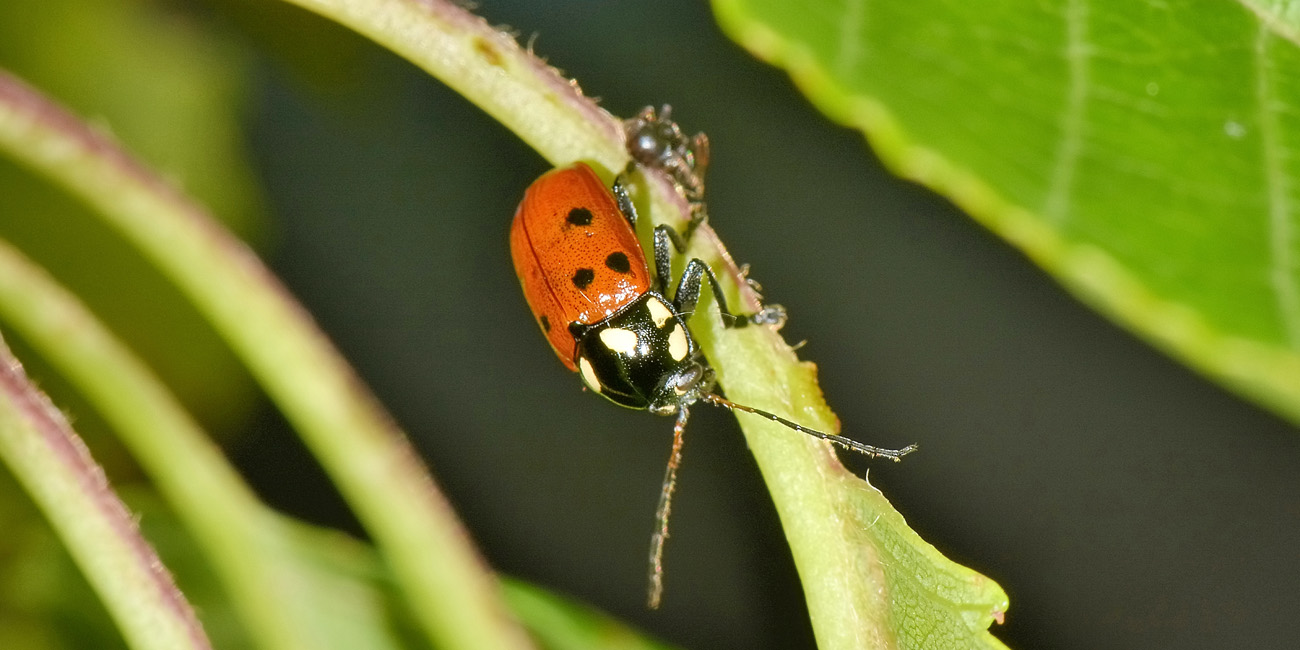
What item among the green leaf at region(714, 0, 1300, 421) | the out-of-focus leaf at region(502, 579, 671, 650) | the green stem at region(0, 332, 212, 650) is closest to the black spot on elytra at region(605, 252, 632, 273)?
the out-of-focus leaf at region(502, 579, 671, 650)

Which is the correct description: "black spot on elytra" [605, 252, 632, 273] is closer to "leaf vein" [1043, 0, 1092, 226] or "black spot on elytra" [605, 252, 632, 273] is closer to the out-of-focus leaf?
the out-of-focus leaf

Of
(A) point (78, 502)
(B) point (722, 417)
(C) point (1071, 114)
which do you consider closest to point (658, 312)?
(B) point (722, 417)

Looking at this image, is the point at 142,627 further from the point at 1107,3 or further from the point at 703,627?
the point at 703,627

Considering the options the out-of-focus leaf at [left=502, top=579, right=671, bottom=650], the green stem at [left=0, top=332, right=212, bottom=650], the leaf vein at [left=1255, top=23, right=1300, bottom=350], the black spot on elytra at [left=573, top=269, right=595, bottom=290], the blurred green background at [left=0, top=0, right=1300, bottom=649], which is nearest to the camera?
the leaf vein at [left=1255, top=23, right=1300, bottom=350]

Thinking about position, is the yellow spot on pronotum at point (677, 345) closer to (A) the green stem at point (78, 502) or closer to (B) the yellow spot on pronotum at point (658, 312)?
(B) the yellow spot on pronotum at point (658, 312)

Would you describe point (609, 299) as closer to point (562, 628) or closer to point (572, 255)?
point (572, 255)
